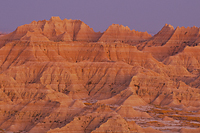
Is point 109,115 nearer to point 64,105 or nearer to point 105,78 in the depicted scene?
point 64,105

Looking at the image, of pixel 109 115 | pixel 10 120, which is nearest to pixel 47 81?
pixel 10 120

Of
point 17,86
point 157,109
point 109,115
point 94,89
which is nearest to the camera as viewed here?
point 109,115

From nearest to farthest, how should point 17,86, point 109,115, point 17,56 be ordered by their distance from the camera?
point 109,115 → point 17,86 → point 17,56

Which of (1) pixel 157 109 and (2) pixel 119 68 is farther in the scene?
(2) pixel 119 68

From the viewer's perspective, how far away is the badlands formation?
80812mm

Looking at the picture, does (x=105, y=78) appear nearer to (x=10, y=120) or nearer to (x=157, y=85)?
(x=157, y=85)

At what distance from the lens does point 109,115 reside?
76.1 m

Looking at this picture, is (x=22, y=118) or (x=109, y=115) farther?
(x=22, y=118)

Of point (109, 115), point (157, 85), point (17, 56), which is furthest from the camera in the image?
point (17, 56)

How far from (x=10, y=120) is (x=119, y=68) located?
71583mm

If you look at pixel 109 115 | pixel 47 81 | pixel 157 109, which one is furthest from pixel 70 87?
pixel 109 115

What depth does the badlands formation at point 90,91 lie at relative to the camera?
3182 inches

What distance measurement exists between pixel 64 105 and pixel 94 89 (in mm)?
61414

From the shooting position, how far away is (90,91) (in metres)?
148
